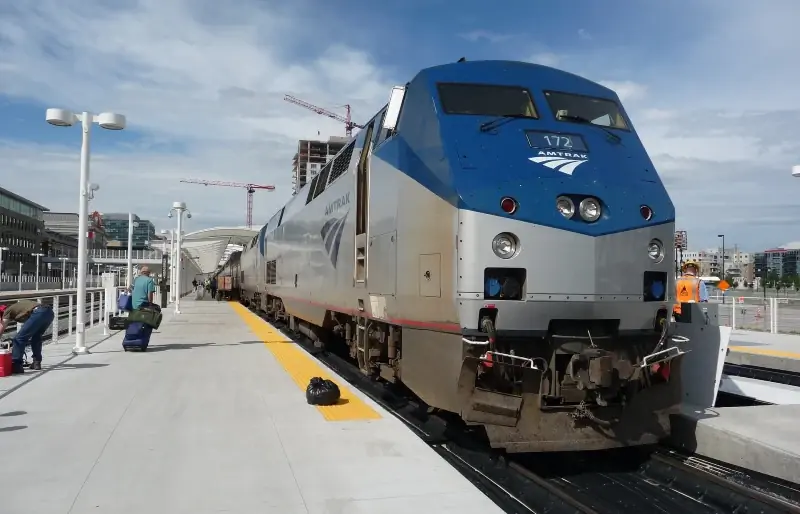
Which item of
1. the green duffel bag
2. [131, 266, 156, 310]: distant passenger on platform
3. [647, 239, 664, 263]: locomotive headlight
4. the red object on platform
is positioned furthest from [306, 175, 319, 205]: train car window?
[647, 239, 664, 263]: locomotive headlight

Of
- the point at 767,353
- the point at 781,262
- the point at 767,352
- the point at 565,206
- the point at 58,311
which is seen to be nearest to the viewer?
the point at 565,206

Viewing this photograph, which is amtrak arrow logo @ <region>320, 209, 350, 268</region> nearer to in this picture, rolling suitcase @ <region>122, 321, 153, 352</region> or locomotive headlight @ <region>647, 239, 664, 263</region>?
locomotive headlight @ <region>647, 239, 664, 263</region>

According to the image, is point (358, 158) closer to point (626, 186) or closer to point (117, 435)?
point (626, 186)

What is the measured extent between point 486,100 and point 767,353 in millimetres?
8175

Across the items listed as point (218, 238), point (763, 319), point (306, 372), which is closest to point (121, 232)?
point (218, 238)

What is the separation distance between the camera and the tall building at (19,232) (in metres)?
83.2

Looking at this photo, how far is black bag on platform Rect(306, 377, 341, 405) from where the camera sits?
7.12m

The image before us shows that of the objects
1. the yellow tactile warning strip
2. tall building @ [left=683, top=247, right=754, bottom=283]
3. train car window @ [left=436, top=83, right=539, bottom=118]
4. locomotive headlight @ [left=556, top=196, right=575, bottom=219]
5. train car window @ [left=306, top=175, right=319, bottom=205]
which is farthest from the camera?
tall building @ [left=683, top=247, right=754, bottom=283]

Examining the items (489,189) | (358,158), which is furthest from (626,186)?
(358,158)

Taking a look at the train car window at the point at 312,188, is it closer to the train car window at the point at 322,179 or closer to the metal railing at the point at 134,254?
the train car window at the point at 322,179

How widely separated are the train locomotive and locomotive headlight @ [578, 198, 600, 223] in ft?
0.03

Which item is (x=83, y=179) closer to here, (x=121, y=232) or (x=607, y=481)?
(x=607, y=481)

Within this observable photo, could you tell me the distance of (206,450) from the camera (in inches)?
213

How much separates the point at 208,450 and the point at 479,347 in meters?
2.51
